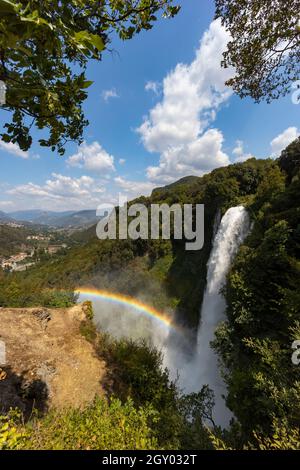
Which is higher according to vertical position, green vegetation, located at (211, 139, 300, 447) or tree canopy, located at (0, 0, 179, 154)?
tree canopy, located at (0, 0, 179, 154)

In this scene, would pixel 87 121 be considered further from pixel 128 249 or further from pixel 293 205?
pixel 128 249

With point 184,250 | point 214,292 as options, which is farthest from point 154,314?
point 214,292
